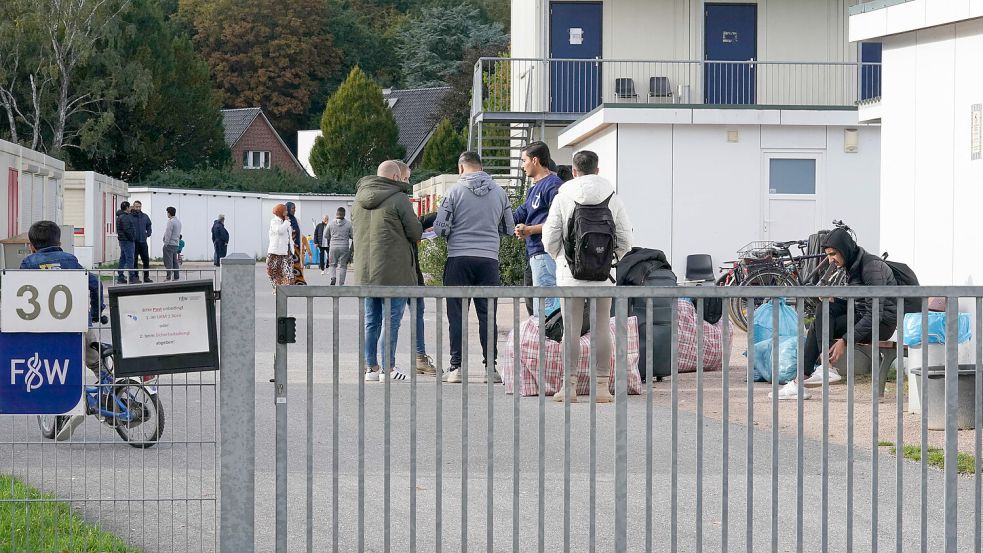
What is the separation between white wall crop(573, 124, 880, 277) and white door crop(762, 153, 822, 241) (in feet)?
0.31

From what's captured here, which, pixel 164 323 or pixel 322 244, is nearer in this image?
pixel 164 323

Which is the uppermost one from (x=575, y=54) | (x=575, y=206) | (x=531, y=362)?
(x=575, y=54)

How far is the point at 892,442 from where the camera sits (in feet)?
26.6

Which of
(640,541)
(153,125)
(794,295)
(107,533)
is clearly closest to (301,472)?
(107,533)

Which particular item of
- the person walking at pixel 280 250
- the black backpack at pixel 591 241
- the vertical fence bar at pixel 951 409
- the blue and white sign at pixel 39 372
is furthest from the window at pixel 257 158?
the vertical fence bar at pixel 951 409

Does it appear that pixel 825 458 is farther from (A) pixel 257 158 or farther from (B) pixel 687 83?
(A) pixel 257 158

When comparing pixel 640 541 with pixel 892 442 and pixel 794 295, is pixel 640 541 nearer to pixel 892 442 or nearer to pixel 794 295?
pixel 794 295

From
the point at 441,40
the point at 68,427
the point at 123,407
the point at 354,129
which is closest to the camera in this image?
the point at 68,427

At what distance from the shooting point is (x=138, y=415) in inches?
223

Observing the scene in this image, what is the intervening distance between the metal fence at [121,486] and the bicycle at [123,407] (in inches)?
1.3

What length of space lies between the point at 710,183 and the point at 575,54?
775cm

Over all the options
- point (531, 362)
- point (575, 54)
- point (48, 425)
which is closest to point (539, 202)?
point (531, 362)

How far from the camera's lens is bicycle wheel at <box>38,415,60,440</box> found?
5313 millimetres

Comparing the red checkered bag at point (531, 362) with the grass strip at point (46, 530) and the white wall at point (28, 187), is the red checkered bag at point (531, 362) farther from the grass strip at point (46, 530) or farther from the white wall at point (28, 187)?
the white wall at point (28, 187)
